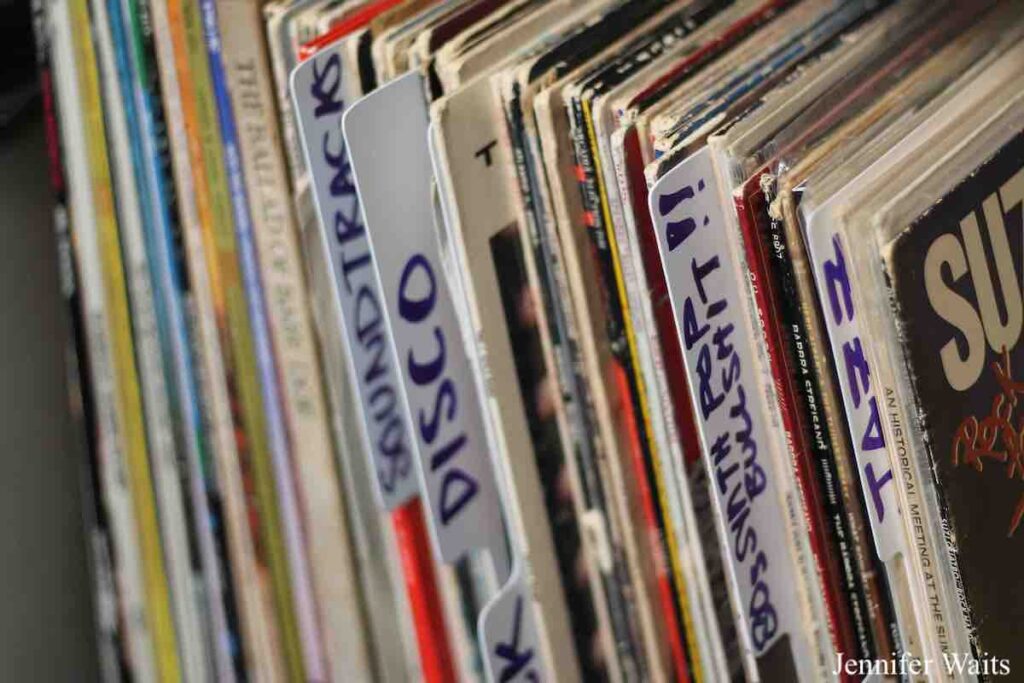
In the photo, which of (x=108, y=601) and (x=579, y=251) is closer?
(x=579, y=251)

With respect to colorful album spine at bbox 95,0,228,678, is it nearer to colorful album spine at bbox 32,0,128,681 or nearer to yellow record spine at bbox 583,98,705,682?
colorful album spine at bbox 32,0,128,681

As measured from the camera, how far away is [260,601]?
0.79 m

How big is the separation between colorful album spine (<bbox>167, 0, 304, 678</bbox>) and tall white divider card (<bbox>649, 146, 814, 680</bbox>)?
0.36 metres

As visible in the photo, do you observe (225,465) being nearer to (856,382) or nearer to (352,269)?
(352,269)

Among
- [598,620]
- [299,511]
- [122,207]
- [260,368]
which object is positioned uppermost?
[122,207]

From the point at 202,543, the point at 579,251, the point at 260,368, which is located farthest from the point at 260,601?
the point at 579,251

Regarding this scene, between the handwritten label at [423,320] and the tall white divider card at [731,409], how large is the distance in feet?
0.53

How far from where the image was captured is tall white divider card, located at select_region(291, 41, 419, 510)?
58 centimetres

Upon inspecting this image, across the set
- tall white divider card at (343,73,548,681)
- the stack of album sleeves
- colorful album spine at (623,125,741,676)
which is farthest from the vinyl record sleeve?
tall white divider card at (343,73,548,681)

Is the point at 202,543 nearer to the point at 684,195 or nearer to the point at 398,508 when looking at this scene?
the point at 398,508

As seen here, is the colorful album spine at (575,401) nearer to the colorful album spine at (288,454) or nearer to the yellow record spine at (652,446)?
the yellow record spine at (652,446)

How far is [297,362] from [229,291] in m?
0.07

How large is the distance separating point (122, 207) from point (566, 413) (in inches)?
14.3

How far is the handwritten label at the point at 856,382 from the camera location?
0.44m
